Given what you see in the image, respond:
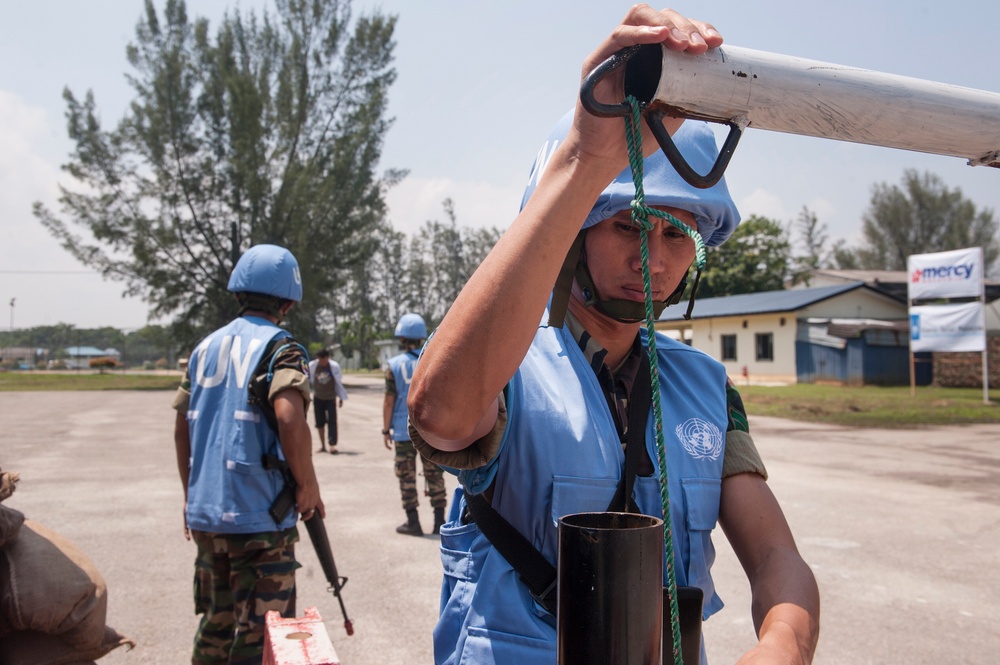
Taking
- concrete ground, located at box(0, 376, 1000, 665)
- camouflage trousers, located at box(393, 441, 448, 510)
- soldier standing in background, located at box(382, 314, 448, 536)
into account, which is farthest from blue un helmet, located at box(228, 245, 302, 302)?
camouflage trousers, located at box(393, 441, 448, 510)

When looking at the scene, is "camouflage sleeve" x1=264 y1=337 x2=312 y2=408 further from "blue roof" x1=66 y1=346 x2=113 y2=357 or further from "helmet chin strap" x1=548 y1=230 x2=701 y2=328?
"blue roof" x1=66 y1=346 x2=113 y2=357

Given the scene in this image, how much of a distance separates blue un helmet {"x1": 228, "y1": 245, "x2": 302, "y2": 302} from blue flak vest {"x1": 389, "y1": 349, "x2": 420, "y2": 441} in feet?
13.4

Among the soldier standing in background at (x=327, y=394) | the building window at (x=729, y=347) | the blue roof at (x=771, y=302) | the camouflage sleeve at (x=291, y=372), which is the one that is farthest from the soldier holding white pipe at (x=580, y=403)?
the building window at (x=729, y=347)

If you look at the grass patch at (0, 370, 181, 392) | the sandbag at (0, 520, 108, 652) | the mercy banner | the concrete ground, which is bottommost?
the concrete ground

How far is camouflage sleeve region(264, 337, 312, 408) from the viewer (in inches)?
143

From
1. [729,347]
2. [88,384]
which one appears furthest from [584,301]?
[88,384]

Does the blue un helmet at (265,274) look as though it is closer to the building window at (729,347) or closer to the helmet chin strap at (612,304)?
the helmet chin strap at (612,304)

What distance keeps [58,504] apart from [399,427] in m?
3.96

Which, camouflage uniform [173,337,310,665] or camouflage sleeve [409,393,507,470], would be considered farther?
camouflage uniform [173,337,310,665]

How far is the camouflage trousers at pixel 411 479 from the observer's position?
24.2ft

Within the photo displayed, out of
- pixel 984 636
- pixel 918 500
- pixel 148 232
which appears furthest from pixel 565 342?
pixel 148 232

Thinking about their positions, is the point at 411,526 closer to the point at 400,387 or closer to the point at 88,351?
the point at 400,387

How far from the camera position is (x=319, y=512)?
3.99m

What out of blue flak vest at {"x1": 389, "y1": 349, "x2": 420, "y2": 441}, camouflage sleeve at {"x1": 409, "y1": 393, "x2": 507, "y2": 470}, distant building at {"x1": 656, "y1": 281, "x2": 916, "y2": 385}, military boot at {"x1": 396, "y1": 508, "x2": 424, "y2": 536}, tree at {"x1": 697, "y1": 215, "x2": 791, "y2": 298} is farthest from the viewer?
tree at {"x1": 697, "y1": 215, "x2": 791, "y2": 298}
